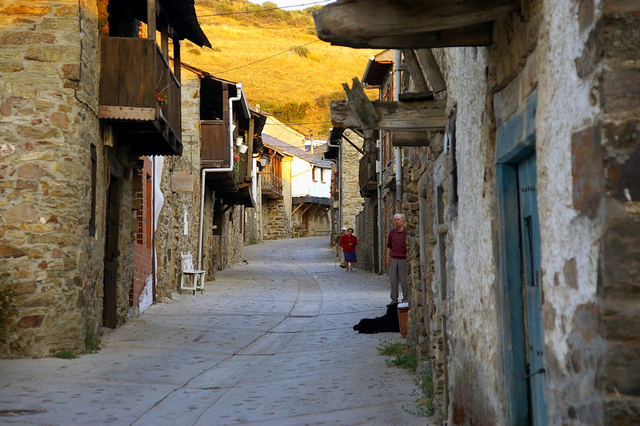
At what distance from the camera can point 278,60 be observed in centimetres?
7675

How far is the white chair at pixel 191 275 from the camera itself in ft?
48.5

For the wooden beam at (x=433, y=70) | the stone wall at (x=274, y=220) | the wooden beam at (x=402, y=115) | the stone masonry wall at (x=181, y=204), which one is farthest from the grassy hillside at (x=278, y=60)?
the wooden beam at (x=402, y=115)

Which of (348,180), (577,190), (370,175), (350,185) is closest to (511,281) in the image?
(577,190)

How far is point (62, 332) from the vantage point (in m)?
7.24

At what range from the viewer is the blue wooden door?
9.10 feet

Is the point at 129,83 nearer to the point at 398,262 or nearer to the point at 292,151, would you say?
the point at 398,262

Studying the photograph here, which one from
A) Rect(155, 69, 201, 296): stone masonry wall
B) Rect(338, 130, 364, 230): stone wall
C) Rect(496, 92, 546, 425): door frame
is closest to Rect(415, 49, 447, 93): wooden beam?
Rect(496, 92, 546, 425): door frame

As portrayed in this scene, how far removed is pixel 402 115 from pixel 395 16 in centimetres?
196

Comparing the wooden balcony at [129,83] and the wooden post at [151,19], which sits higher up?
the wooden post at [151,19]

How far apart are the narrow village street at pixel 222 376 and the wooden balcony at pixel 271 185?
27.3 meters

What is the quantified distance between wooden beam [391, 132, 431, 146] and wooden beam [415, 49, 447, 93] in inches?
24.9

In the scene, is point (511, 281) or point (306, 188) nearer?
point (511, 281)

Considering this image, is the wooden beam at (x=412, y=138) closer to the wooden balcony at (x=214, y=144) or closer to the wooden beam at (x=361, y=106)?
the wooden beam at (x=361, y=106)

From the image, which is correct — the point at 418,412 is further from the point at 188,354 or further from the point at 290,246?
the point at 290,246
